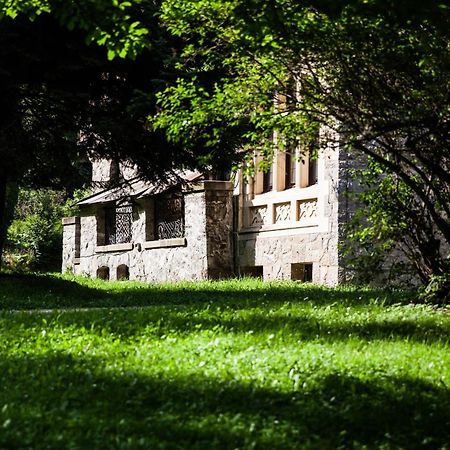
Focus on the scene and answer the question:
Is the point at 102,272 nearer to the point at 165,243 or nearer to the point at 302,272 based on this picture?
the point at 165,243

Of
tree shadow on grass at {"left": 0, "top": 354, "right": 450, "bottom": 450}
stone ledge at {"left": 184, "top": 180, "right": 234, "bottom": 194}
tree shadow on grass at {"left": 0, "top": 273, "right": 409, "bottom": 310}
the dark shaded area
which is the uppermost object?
stone ledge at {"left": 184, "top": 180, "right": 234, "bottom": 194}

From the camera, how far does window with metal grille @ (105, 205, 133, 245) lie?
2812cm

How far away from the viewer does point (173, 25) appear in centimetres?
1184

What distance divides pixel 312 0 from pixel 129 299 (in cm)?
891

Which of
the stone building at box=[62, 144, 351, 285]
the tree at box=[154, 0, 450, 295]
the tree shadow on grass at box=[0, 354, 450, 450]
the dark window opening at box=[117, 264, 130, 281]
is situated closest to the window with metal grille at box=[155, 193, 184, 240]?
the stone building at box=[62, 144, 351, 285]

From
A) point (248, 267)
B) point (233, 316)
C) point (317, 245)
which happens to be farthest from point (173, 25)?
point (248, 267)

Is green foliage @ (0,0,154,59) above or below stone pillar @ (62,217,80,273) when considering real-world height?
above

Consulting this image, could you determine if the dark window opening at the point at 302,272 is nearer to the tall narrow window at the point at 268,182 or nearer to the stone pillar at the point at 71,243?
the tall narrow window at the point at 268,182

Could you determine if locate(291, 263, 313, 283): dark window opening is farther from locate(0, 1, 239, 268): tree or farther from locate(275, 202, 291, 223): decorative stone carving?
locate(0, 1, 239, 268): tree

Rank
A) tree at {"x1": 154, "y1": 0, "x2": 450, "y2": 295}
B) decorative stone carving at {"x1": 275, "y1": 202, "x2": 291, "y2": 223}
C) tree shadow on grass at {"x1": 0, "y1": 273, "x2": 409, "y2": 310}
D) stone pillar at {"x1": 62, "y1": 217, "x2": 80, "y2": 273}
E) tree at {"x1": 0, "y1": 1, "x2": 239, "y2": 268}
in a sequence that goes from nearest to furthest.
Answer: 1. tree at {"x1": 154, "y1": 0, "x2": 450, "y2": 295}
2. tree shadow on grass at {"x1": 0, "y1": 273, "x2": 409, "y2": 310}
3. tree at {"x1": 0, "y1": 1, "x2": 239, "y2": 268}
4. decorative stone carving at {"x1": 275, "y1": 202, "x2": 291, "y2": 223}
5. stone pillar at {"x1": 62, "y1": 217, "x2": 80, "y2": 273}

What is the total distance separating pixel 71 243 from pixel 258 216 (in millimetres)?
9729

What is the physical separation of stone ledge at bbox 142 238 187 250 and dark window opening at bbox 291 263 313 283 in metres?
3.96

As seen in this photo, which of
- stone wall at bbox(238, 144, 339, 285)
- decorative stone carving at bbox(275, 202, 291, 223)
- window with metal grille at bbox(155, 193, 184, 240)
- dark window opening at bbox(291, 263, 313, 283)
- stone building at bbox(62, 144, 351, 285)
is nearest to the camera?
stone wall at bbox(238, 144, 339, 285)

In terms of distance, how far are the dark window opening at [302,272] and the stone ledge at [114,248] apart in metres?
7.35
